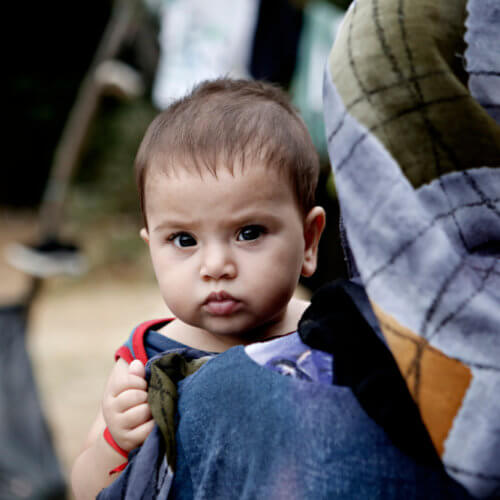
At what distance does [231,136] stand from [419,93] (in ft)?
1.32

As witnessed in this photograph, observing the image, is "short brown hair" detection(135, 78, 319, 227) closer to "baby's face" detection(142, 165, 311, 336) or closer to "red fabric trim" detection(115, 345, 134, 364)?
"baby's face" detection(142, 165, 311, 336)

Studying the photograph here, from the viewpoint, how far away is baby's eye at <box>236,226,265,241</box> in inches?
42.5

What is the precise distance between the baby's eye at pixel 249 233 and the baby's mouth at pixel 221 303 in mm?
101

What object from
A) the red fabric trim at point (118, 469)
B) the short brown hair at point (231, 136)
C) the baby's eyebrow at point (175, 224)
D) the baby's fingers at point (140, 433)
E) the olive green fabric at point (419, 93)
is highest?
the olive green fabric at point (419, 93)

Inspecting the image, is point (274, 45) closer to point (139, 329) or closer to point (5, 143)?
point (139, 329)

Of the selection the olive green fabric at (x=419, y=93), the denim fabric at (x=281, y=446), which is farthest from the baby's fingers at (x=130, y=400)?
the olive green fabric at (x=419, y=93)

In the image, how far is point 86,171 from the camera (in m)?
12.6

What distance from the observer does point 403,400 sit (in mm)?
755

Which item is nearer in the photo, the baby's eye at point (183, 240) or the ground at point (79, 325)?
the baby's eye at point (183, 240)

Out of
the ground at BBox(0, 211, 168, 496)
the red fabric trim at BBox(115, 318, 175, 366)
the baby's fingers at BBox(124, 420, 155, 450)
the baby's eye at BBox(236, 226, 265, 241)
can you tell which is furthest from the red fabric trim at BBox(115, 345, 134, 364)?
the ground at BBox(0, 211, 168, 496)

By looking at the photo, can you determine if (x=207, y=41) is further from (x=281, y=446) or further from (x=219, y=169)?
(x=281, y=446)

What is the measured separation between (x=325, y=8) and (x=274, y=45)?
428 mm

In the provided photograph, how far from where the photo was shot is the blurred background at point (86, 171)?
12.6 feet

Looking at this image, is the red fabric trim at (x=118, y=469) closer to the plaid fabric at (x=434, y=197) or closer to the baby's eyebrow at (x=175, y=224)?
the baby's eyebrow at (x=175, y=224)
